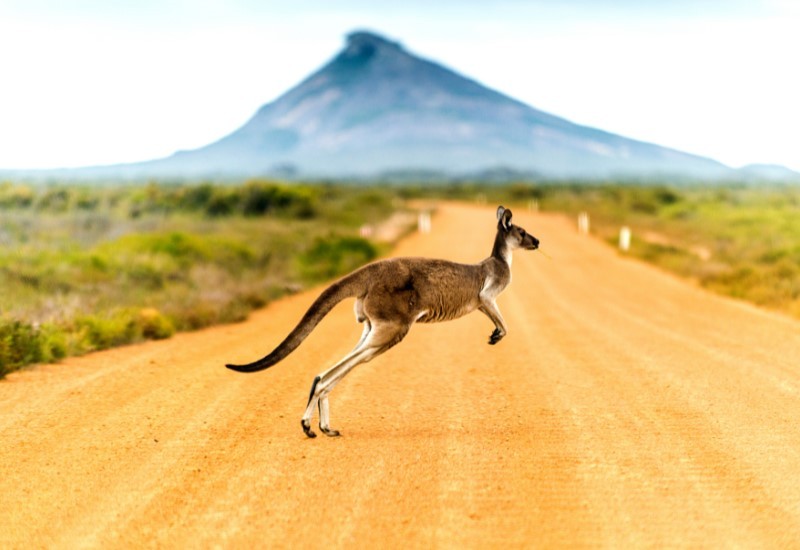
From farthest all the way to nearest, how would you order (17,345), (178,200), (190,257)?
(178,200), (190,257), (17,345)

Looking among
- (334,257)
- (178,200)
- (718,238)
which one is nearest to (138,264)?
(334,257)

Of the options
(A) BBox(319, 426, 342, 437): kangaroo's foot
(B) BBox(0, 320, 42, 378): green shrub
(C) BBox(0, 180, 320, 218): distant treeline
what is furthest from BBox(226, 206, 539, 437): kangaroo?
(C) BBox(0, 180, 320, 218): distant treeline

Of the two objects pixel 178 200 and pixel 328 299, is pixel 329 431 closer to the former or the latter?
pixel 328 299

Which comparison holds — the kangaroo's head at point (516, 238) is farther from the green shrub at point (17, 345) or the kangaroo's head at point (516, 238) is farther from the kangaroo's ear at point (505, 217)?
the green shrub at point (17, 345)

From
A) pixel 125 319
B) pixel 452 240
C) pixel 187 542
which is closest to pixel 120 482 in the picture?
pixel 187 542

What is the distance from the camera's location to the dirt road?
6078 mm

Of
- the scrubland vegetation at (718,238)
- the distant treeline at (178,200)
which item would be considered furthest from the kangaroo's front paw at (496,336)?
the distant treeline at (178,200)

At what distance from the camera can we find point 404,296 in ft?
23.8

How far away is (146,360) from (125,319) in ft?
9.37

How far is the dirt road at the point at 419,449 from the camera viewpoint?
6.08 m

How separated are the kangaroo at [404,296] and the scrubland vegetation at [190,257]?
5816 mm

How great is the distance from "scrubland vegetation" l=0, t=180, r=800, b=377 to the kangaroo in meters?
5.82

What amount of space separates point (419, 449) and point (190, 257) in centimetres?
1899

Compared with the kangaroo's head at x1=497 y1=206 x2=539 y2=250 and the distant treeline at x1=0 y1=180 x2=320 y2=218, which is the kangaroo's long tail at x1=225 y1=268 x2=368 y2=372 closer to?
the kangaroo's head at x1=497 y1=206 x2=539 y2=250
